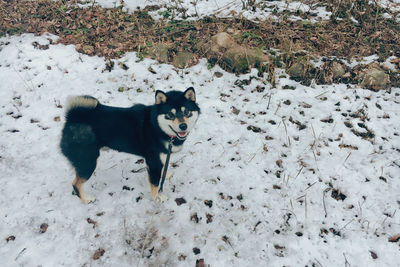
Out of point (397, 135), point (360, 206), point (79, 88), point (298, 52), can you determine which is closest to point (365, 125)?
point (397, 135)

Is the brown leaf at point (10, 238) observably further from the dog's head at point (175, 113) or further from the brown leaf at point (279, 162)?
the brown leaf at point (279, 162)

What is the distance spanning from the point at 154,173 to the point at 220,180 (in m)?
1.24

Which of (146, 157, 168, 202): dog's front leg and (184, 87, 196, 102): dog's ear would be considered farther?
(146, 157, 168, 202): dog's front leg

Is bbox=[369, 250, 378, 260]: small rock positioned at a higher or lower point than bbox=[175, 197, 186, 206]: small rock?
higher

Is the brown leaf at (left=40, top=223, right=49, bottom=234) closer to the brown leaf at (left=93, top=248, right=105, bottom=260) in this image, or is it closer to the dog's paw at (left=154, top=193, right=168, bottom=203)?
the brown leaf at (left=93, top=248, right=105, bottom=260)

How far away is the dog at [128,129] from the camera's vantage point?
11.6 feet

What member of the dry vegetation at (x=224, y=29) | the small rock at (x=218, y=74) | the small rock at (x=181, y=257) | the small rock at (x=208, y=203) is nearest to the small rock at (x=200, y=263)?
the small rock at (x=181, y=257)

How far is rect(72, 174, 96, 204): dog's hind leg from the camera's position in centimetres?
384

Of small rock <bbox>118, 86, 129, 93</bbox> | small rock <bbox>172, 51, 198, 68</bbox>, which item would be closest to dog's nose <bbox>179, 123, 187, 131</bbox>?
small rock <bbox>118, 86, 129, 93</bbox>

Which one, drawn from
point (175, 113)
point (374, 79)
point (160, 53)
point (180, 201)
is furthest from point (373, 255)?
point (160, 53)

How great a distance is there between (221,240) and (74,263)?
6.78 feet

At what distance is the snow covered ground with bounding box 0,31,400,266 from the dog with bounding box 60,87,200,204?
701mm

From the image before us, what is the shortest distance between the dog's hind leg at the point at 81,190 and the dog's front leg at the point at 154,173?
101 centimetres

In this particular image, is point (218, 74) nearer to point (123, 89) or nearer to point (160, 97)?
point (123, 89)
